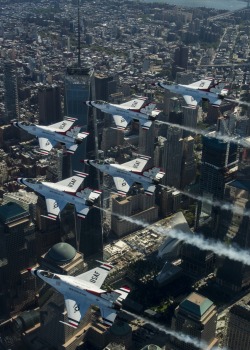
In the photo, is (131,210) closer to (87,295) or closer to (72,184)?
(72,184)

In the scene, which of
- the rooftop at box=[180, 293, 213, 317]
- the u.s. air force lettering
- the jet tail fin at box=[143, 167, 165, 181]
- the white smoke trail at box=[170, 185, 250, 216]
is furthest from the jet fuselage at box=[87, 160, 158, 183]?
the white smoke trail at box=[170, 185, 250, 216]

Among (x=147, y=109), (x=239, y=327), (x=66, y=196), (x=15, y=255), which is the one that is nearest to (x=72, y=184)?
(x=66, y=196)

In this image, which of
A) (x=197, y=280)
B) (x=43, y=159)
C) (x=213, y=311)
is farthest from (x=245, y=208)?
(x=43, y=159)

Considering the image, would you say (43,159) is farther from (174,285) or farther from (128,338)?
(128,338)

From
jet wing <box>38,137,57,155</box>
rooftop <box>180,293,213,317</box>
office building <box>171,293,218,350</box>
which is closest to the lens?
jet wing <box>38,137,57,155</box>

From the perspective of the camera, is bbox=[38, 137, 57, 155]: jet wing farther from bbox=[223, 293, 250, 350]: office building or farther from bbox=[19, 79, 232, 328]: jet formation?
bbox=[223, 293, 250, 350]: office building

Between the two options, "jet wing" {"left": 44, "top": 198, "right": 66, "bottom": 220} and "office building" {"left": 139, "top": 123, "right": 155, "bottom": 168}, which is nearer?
"jet wing" {"left": 44, "top": 198, "right": 66, "bottom": 220}
